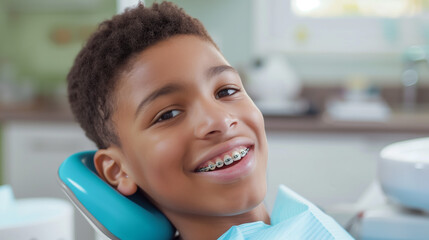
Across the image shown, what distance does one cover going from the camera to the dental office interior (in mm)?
2236

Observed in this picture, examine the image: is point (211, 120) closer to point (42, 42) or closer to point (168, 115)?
point (168, 115)

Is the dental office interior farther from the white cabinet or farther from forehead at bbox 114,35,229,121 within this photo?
forehead at bbox 114,35,229,121

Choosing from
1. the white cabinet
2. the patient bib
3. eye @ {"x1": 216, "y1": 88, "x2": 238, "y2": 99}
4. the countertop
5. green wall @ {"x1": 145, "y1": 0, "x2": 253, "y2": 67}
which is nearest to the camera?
the patient bib

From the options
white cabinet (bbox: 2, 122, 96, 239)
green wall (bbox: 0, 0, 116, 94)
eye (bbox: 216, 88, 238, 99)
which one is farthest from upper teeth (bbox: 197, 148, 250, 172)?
green wall (bbox: 0, 0, 116, 94)

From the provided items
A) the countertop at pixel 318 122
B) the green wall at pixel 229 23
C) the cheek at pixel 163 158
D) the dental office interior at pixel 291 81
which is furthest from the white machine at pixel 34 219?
the green wall at pixel 229 23

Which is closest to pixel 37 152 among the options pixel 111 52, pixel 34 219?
pixel 34 219

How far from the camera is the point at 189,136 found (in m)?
0.72

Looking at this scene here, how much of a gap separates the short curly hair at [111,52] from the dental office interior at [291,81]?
116 cm

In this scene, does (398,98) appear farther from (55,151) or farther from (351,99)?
(55,151)

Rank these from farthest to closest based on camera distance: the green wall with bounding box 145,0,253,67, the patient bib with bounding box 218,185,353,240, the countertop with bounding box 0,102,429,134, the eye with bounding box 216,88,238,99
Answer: the green wall with bounding box 145,0,253,67 → the countertop with bounding box 0,102,429,134 → the eye with bounding box 216,88,238,99 → the patient bib with bounding box 218,185,353,240

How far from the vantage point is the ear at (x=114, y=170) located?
81 centimetres

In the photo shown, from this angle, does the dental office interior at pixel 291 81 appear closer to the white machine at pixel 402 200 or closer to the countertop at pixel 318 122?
the countertop at pixel 318 122

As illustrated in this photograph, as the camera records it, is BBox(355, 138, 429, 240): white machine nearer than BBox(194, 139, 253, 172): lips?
No

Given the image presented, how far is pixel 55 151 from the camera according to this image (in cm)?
245
